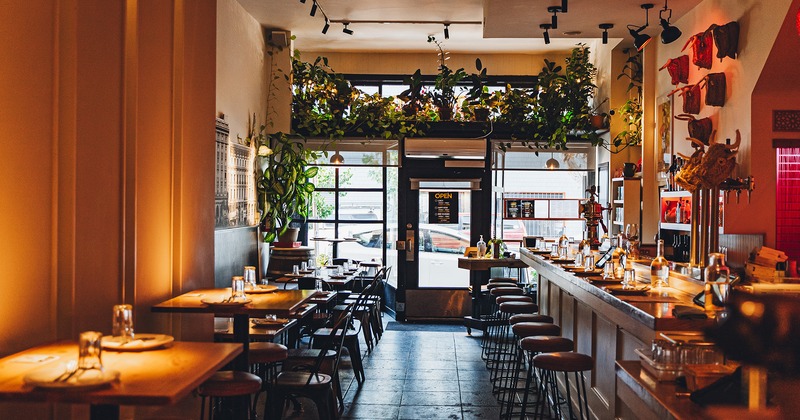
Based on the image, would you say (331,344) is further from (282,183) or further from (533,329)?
(282,183)

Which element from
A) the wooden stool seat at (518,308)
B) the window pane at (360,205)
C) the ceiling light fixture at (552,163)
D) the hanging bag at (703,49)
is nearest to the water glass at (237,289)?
the wooden stool seat at (518,308)

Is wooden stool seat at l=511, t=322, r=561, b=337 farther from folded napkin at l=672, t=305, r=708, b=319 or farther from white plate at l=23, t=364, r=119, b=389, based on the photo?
white plate at l=23, t=364, r=119, b=389

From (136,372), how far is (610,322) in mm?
3263

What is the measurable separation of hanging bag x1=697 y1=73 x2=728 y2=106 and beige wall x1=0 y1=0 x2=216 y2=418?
443cm

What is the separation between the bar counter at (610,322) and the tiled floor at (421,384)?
101 centimetres

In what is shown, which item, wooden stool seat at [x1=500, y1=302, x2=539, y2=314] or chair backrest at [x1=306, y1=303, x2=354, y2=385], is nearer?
chair backrest at [x1=306, y1=303, x2=354, y2=385]

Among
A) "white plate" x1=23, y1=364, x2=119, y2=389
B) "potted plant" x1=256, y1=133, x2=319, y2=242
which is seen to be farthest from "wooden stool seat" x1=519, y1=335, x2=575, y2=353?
"potted plant" x1=256, y1=133, x2=319, y2=242

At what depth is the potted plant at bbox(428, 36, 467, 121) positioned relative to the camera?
1114 centimetres

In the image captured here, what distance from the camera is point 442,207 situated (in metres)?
11.7

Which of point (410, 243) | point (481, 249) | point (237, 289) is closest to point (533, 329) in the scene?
point (237, 289)

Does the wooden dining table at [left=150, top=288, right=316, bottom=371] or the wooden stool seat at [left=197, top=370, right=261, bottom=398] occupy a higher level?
the wooden dining table at [left=150, top=288, right=316, bottom=371]

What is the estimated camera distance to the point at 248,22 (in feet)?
32.0

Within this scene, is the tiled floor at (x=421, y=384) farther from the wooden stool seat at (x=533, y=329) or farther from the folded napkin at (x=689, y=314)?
the folded napkin at (x=689, y=314)

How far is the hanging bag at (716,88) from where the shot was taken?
22.6 feet
